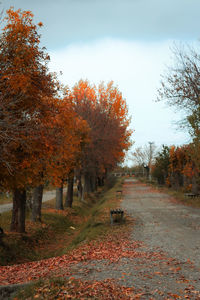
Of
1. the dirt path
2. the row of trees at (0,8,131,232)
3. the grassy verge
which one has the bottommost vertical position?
the grassy verge

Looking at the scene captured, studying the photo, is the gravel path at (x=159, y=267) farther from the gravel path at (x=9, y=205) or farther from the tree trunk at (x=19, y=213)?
the gravel path at (x=9, y=205)

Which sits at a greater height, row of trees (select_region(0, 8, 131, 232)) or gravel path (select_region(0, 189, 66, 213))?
row of trees (select_region(0, 8, 131, 232))

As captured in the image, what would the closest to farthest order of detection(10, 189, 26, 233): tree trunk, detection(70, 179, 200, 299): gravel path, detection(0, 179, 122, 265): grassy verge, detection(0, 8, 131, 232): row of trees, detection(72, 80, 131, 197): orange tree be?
detection(70, 179, 200, 299): gravel path < detection(0, 8, 131, 232): row of trees < detection(0, 179, 122, 265): grassy verge < detection(10, 189, 26, 233): tree trunk < detection(72, 80, 131, 197): orange tree

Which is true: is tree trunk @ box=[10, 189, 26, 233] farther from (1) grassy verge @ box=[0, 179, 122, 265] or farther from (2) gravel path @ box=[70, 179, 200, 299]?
(2) gravel path @ box=[70, 179, 200, 299]

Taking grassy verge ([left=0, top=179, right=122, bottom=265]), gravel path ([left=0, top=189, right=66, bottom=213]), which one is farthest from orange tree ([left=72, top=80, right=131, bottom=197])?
grassy verge ([left=0, top=179, right=122, bottom=265])

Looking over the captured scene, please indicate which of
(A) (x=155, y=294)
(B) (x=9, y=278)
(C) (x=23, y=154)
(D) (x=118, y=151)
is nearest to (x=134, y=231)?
(C) (x=23, y=154)

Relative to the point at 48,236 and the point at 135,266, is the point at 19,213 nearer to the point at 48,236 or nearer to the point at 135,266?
the point at 48,236

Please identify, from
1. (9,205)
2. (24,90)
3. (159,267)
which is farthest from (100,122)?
(159,267)

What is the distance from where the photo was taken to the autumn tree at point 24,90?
33.6ft

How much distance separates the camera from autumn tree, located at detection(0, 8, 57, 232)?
33.6 feet

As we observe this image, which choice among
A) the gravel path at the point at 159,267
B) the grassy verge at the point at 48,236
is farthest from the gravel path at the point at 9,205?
the gravel path at the point at 159,267

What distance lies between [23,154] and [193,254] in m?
6.63

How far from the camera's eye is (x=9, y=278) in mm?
7262

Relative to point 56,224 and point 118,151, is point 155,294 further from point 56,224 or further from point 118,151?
point 118,151
